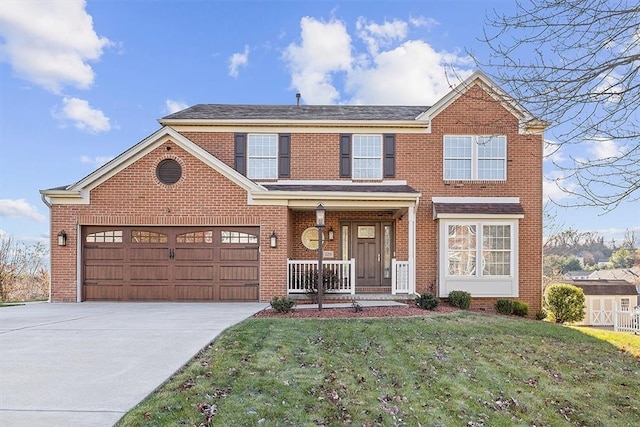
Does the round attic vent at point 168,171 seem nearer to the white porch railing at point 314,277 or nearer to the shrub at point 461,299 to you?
the white porch railing at point 314,277

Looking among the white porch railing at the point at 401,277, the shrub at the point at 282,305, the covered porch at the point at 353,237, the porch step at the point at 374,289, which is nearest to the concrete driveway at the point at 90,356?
the shrub at the point at 282,305

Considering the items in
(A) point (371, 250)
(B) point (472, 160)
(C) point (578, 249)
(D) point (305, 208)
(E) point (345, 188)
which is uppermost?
(B) point (472, 160)

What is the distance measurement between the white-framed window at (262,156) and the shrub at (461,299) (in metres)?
7.30

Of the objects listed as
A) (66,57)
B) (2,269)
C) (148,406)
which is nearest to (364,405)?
(148,406)

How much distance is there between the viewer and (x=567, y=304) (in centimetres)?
1341

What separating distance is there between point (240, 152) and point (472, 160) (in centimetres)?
832

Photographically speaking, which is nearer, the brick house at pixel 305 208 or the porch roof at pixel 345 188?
the brick house at pixel 305 208

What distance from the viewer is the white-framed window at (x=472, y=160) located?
14148mm

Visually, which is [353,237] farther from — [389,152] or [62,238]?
[62,238]

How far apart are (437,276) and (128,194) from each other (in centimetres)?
1054

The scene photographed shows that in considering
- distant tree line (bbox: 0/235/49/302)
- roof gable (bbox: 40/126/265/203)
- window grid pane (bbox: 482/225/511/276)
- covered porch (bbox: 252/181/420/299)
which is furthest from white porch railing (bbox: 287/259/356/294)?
distant tree line (bbox: 0/235/49/302)

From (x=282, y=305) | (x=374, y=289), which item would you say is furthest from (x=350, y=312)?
(x=374, y=289)

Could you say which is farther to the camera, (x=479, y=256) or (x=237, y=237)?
(x=479, y=256)

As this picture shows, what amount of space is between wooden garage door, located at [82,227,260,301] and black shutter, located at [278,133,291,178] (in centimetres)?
274
